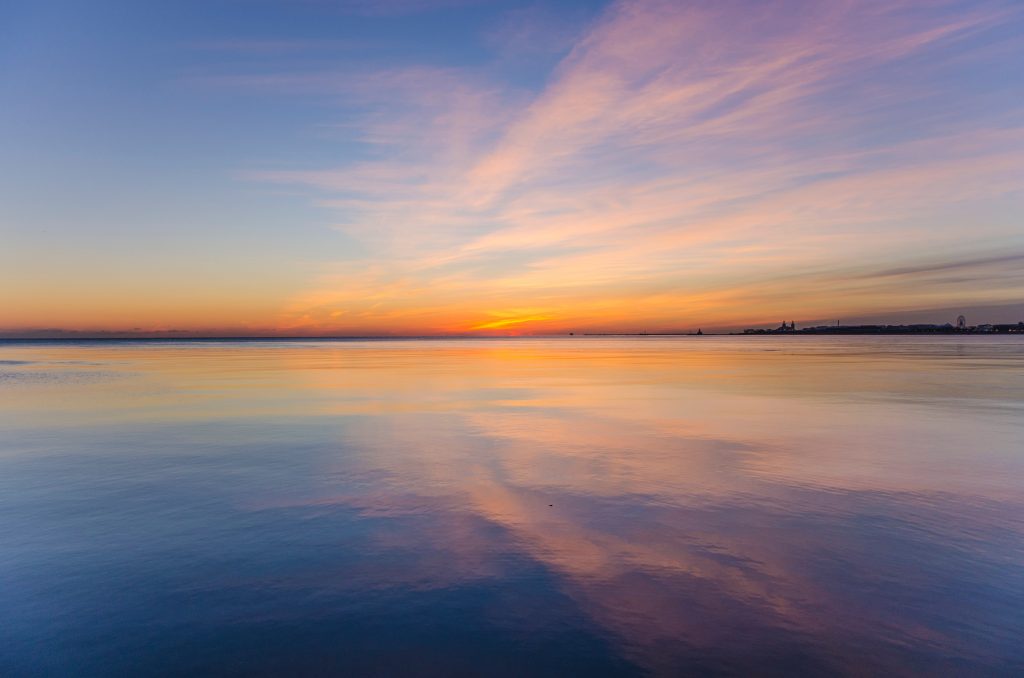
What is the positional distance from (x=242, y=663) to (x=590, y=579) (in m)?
3.17

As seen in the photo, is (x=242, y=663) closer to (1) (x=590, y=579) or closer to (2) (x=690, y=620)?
(1) (x=590, y=579)

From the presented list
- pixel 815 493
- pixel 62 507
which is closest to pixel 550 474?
pixel 815 493

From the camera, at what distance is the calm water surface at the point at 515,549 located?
483 centimetres

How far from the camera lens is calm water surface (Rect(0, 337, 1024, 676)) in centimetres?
483

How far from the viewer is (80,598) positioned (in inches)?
226

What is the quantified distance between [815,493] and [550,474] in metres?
4.12

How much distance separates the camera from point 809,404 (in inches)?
764

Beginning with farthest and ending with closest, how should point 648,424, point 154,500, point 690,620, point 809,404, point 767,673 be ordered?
1. point 809,404
2. point 648,424
3. point 154,500
4. point 690,620
5. point 767,673

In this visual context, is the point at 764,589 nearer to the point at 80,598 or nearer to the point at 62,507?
the point at 80,598

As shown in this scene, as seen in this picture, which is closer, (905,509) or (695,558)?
(695,558)

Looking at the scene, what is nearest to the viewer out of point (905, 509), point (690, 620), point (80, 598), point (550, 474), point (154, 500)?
point (690, 620)

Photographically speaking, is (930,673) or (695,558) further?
(695,558)

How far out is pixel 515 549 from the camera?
22.7 feet

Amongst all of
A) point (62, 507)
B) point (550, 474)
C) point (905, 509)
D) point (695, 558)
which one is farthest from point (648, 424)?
point (62, 507)
